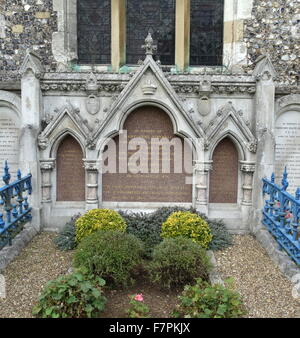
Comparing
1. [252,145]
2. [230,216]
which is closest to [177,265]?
[230,216]

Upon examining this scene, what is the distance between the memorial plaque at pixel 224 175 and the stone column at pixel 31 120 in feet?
11.0

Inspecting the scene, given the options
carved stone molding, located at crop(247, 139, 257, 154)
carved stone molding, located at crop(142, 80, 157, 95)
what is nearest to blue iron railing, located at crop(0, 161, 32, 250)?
carved stone molding, located at crop(142, 80, 157, 95)

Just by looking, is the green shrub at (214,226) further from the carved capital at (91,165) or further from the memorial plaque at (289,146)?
the memorial plaque at (289,146)

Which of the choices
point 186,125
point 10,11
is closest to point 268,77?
point 186,125

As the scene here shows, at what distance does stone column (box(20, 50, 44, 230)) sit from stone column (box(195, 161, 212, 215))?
301 cm

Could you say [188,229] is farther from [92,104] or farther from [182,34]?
[182,34]

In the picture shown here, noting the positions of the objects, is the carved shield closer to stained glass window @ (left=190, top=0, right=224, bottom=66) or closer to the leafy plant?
the leafy plant

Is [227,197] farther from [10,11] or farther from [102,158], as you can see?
[10,11]

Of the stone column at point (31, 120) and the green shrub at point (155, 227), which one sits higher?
the stone column at point (31, 120)

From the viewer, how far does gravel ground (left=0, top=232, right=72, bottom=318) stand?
4281 mm

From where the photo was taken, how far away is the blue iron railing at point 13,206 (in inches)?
223

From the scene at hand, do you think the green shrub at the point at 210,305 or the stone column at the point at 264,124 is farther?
the stone column at the point at 264,124

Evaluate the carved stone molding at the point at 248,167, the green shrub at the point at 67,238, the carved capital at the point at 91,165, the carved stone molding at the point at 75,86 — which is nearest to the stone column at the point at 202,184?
the carved stone molding at the point at 248,167

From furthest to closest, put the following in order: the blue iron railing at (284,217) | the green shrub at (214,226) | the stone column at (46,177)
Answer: the stone column at (46,177)
the green shrub at (214,226)
the blue iron railing at (284,217)
